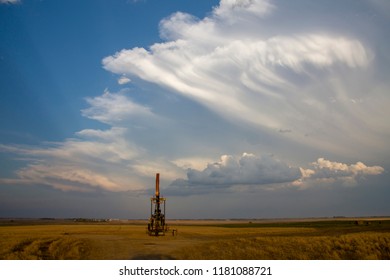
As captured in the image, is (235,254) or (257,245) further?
(257,245)

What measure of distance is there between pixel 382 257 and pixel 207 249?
11.3 metres
